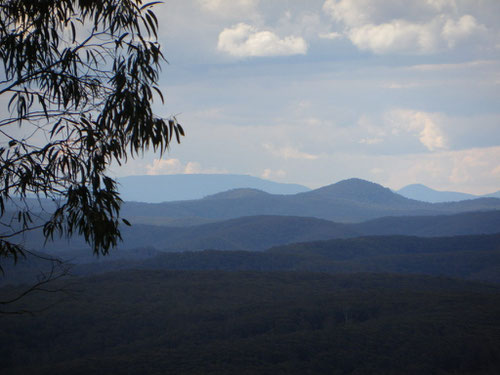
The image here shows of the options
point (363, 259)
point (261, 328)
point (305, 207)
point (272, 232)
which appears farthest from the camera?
point (305, 207)

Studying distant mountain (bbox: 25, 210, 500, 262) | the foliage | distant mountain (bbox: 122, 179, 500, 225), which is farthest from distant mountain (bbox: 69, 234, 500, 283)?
distant mountain (bbox: 122, 179, 500, 225)

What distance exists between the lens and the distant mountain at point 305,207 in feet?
542

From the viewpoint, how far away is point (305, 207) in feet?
579

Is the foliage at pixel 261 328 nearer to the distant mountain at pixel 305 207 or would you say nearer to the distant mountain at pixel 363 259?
the distant mountain at pixel 363 259

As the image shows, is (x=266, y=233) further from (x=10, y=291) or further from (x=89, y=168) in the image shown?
(x=89, y=168)

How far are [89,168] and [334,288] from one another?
134 feet

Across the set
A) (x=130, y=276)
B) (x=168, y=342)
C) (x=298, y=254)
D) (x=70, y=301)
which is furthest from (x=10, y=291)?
(x=298, y=254)

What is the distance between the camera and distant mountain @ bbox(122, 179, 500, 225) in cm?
16525

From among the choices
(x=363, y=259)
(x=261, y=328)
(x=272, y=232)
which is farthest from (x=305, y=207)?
(x=261, y=328)

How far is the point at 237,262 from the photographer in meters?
70.6

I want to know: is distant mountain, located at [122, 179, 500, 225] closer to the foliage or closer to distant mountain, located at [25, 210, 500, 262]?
distant mountain, located at [25, 210, 500, 262]

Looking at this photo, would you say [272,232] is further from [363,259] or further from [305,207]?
[305,207]

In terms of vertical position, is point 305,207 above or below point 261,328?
above

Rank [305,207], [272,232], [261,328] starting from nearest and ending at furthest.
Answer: [261,328] < [272,232] < [305,207]
